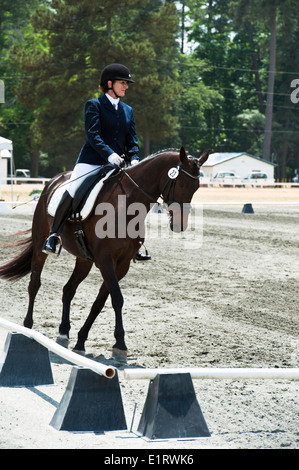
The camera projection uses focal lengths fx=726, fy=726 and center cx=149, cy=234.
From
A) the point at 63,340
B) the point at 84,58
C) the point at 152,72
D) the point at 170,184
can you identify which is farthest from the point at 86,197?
the point at 152,72

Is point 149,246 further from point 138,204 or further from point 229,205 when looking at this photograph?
point 229,205

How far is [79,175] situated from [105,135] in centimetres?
47

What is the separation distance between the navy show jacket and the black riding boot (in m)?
0.45

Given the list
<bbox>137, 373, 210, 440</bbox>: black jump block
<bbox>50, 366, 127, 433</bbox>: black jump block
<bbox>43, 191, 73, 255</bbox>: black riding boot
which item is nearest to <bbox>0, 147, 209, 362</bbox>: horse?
<bbox>43, 191, 73, 255</bbox>: black riding boot

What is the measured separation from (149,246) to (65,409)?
11388 mm

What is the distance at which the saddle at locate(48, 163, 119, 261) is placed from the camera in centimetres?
683

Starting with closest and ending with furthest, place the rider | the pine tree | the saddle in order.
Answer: the saddle < the rider < the pine tree

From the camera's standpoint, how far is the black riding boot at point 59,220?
7086mm

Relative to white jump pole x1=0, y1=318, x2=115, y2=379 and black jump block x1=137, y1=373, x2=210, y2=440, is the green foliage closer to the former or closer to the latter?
white jump pole x1=0, y1=318, x2=115, y2=379

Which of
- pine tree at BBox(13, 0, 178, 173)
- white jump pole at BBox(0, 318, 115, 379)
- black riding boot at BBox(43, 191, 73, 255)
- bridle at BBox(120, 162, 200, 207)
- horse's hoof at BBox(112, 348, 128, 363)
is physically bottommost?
horse's hoof at BBox(112, 348, 128, 363)

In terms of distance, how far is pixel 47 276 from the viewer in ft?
38.1

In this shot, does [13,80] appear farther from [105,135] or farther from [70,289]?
[105,135]

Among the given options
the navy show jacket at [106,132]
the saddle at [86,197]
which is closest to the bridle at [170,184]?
the saddle at [86,197]
